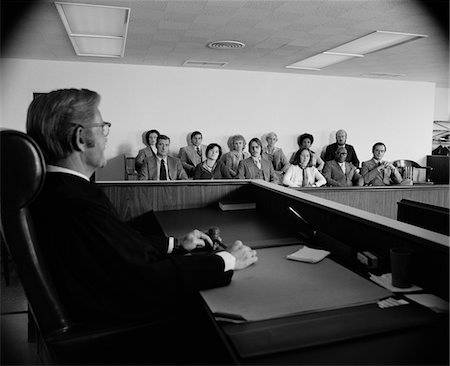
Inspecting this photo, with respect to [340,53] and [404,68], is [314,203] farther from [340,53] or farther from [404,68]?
[404,68]

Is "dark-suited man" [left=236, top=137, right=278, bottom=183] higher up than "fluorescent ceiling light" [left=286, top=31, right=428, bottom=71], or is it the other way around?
"fluorescent ceiling light" [left=286, top=31, right=428, bottom=71]

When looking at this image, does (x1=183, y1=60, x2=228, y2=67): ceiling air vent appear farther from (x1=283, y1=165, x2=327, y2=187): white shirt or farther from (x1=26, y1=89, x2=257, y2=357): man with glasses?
(x1=26, y1=89, x2=257, y2=357): man with glasses

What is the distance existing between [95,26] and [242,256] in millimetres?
3922

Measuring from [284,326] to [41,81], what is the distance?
6740mm

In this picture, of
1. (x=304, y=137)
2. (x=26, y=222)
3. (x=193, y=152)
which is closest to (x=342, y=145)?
(x=304, y=137)

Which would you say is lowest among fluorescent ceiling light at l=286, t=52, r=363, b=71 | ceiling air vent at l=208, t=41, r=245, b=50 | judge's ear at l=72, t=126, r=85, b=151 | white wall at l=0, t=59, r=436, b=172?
judge's ear at l=72, t=126, r=85, b=151

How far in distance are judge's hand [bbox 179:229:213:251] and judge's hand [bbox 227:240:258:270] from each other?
0.26 metres

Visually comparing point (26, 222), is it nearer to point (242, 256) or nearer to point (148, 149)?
point (242, 256)

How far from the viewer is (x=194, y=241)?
1.79m

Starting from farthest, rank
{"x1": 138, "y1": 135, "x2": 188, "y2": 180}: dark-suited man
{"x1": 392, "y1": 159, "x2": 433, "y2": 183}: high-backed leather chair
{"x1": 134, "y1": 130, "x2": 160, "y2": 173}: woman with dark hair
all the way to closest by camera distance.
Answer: {"x1": 392, "y1": 159, "x2": 433, "y2": 183}: high-backed leather chair < {"x1": 134, "y1": 130, "x2": 160, "y2": 173}: woman with dark hair < {"x1": 138, "y1": 135, "x2": 188, "y2": 180}: dark-suited man

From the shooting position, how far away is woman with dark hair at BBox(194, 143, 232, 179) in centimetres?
574

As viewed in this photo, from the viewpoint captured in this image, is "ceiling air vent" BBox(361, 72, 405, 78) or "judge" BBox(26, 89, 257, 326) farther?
"ceiling air vent" BBox(361, 72, 405, 78)

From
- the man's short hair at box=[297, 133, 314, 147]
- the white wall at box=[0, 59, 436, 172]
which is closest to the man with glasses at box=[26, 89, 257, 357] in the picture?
the white wall at box=[0, 59, 436, 172]

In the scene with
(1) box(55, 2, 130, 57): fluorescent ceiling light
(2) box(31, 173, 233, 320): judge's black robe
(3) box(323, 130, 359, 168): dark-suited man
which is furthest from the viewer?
(3) box(323, 130, 359, 168): dark-suited man
